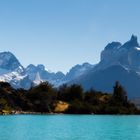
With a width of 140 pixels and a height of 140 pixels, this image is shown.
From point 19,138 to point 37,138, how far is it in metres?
2.42

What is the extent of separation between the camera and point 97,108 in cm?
19875

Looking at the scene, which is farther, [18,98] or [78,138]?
[18,98]

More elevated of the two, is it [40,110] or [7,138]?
[40,110]

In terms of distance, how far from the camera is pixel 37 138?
61438mm

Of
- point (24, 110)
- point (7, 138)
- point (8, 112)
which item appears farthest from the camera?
point (24, 110)

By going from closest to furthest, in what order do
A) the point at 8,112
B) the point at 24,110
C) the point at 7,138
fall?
1. the point at 7,138
2. the point at 8,112
3. the point at 24,110

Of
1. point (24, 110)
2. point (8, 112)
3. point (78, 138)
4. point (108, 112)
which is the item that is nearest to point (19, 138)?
point (78, 138)

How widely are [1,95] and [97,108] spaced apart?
4186cm

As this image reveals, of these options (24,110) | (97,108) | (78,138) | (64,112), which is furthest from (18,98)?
(78,138)

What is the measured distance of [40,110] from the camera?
189 meters

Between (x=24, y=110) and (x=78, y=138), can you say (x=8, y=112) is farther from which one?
(x=78, y=138)

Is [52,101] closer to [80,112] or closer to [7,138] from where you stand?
[80,112]

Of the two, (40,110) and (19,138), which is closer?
(19,138)

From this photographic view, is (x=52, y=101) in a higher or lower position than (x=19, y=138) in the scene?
higher
